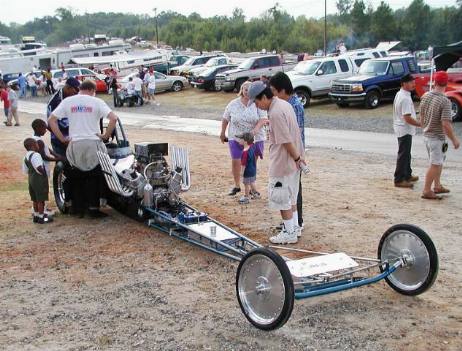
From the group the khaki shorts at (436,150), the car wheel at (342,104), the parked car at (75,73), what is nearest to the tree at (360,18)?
the parked car at (75,73)

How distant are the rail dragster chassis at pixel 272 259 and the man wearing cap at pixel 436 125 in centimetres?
327

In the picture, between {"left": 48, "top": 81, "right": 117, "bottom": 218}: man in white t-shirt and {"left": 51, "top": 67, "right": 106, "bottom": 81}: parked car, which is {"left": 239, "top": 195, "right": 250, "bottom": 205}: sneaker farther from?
{"left": 51, "top": 67, "right": 106, "bottom": 81}: parked car

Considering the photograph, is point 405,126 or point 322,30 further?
point 322,30

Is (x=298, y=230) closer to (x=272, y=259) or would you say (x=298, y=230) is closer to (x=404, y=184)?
(x=272, y=259)

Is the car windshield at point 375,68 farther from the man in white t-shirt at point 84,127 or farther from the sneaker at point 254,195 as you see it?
the man in white t-shirt at point 84,127

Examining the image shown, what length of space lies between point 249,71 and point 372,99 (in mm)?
9294

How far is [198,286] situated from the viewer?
5.96 m

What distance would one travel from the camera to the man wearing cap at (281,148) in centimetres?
643

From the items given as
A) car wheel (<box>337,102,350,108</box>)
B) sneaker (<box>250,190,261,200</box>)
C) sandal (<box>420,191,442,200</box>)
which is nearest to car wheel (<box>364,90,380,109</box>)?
car wheel (<box>337,102,350,108</box>)

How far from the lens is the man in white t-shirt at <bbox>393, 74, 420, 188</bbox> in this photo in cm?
948

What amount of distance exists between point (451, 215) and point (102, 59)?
4334 cm

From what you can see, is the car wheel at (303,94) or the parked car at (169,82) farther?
the parked car at (169,82)

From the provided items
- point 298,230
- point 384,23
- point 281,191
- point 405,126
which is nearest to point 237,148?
point 298,230

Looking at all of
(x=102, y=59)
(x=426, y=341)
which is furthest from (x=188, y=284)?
(x=102, y=59)
